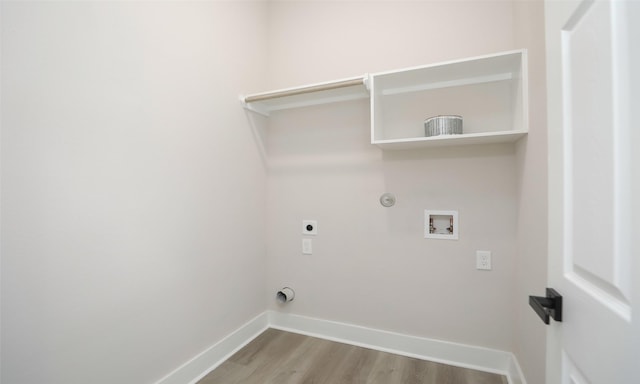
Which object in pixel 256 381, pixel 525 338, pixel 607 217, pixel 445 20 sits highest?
pixel 445 20

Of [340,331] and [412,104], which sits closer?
[412,104]

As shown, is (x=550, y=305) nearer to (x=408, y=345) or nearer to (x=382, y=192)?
(x=382, y=192)

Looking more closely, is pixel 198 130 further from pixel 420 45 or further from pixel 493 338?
pixel 493 338

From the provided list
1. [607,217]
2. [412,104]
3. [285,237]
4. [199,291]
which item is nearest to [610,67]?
[607,217]

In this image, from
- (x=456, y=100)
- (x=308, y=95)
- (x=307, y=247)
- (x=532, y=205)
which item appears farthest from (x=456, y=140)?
(x=307, y=247)

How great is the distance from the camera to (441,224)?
1.90m

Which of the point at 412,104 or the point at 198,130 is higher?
the point at 412,104

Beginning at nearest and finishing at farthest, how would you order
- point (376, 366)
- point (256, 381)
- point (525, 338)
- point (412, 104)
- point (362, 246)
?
point (525, 338), point (256, 381), point (376, 366), point (412, 104), point (362, 246)

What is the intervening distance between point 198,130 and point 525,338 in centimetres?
221

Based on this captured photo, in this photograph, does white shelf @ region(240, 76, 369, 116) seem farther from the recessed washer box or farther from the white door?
the white door

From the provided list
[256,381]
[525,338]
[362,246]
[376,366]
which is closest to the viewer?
[525,338]

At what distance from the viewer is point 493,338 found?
1.77m

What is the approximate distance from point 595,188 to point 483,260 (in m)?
1.41

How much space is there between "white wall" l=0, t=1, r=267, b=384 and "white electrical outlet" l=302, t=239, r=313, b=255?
51 cm
